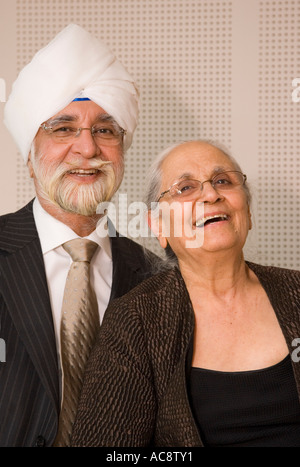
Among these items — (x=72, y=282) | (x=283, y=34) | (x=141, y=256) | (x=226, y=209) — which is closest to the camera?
(x=226, y=209)

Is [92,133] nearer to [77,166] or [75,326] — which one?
[77,166]

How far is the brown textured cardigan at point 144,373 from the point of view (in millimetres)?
1908

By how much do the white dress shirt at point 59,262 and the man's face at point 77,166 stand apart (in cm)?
8

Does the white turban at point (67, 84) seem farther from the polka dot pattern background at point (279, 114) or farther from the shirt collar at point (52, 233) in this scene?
the polka dot pattern background at point (279, 114)

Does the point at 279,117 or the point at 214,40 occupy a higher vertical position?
the point at 214,40

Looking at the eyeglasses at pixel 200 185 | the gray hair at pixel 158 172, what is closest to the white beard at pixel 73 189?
the gray hair at pixel 158 172

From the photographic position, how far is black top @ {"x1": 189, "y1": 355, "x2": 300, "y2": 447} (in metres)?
1.93

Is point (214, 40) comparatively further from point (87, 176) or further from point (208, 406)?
point (208, 406)

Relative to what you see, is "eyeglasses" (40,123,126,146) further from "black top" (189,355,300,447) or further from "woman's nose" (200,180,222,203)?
"black top" (189,355,300,447)

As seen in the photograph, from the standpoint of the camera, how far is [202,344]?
2.04 metres

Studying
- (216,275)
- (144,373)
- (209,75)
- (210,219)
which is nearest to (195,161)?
(210,219)

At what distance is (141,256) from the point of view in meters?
2.64
